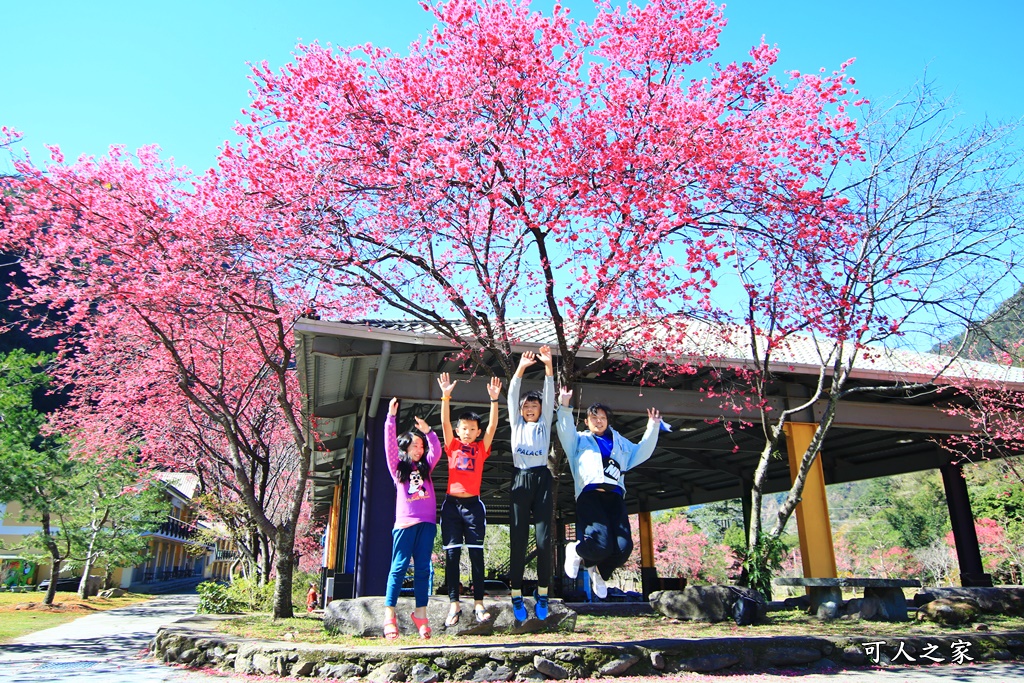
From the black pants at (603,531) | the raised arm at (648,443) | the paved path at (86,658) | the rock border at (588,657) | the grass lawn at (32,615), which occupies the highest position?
the raised arm at (648,443)

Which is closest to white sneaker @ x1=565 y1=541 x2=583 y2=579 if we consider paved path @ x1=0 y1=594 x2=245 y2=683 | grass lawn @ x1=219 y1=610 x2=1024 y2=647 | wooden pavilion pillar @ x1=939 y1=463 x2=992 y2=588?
grass lawn @ x1=219 y1=610 x2=1024 y2=647

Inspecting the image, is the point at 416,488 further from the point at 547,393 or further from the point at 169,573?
the point at 169,573

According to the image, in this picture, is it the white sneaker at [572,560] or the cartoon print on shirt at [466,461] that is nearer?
the white sneaker at [572,560]

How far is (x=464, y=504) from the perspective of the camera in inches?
212

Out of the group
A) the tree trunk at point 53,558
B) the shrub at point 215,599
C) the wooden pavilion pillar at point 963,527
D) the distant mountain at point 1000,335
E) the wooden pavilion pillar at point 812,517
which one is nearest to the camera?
the distant mountain at point 1000,335

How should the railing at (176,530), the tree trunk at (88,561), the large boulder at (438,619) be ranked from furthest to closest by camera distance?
the railing at (176,530) → the tree trunk at (88,561) → the large boulder at (438,619)

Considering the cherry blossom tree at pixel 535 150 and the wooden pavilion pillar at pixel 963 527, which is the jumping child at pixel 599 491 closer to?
the cherry blossom tree at pixel 535 150

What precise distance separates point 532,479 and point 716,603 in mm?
4962

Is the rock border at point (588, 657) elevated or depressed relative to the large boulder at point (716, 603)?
depressed

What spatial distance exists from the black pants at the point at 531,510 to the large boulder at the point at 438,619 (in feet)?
6.20

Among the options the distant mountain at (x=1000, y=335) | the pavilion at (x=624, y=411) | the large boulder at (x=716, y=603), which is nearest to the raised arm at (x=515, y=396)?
the pavilion at (x=624, y=411)

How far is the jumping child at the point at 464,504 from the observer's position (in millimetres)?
5320

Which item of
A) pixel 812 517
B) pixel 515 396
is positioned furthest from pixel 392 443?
pixel 812 517

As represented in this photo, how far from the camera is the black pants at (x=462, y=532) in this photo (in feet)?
17.4
